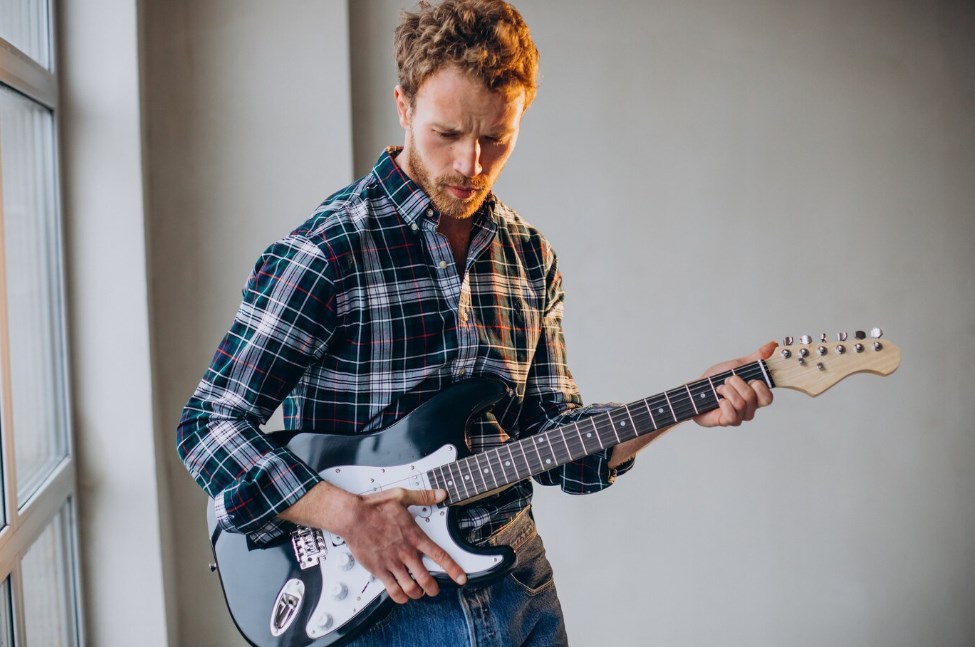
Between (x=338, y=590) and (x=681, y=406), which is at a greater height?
(x=681, y=406)

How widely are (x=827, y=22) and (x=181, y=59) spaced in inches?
74.7

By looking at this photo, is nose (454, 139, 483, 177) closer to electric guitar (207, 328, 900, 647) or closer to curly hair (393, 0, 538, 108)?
curly hair (393, 0, 538, 108)

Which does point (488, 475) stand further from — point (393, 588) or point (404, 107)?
point (404, 107)

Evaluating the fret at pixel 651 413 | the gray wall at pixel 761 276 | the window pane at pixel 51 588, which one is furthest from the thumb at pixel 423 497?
the gray wall at pixel 761 276

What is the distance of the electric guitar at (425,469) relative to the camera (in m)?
1.20

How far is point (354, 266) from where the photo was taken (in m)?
1.24

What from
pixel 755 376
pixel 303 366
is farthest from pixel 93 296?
pixel 755 376

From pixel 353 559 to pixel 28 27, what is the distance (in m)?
1.20

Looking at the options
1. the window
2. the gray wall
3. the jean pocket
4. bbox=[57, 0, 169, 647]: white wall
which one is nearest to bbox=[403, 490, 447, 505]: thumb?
the jean pocket

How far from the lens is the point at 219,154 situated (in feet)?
6.68

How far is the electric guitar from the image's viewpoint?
1.20m

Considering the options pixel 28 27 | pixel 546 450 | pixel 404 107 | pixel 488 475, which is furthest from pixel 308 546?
pixel 28 27

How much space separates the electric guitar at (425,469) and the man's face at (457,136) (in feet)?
1.01

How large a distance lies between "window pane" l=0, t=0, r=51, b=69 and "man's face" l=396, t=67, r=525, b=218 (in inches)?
28.1
